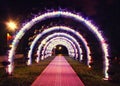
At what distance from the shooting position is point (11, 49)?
19.3 meters

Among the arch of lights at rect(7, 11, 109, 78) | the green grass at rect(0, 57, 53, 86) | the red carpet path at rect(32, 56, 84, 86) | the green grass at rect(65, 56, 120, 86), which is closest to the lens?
the green grass at rect(0, 57, 53, 86)

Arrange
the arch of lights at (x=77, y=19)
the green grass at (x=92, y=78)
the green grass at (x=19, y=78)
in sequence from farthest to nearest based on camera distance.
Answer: the arch of lights at (x=77, y=19), the green grass at (x=92, y=78), the green grass at (x=19, y=78)

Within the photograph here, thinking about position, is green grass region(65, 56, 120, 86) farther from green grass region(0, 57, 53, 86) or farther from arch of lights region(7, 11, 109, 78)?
green grass region(0, 57, 53, 86)

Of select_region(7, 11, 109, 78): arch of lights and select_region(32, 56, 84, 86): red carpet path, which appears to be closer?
select_region(32, 56, 84, 86): red carpet path

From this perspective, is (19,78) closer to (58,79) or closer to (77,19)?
Answer: (58,79)

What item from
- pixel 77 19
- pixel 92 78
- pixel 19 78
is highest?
pixel 77 19

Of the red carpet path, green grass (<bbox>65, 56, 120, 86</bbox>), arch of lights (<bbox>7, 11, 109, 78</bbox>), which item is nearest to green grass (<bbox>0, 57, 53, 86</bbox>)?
the red carpet path

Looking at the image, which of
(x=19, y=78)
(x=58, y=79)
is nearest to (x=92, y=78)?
(x=58, y=79)

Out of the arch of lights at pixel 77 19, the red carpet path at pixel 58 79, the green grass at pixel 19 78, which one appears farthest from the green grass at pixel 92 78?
the green grass at pixel 19 78

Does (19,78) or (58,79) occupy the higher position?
(19,78)

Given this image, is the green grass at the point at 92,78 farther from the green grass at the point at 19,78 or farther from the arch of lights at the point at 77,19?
the green grass at the point at 19,78

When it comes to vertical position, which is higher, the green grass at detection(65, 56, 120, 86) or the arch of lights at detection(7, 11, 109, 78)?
the arch of lights at detection(7, 11, 109, 78)

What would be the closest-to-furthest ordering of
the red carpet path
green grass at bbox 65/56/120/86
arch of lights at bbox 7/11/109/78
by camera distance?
green grass at bbox 65/56/120/86
the red carpet path
arch of lights at bbox 7/11/109/78

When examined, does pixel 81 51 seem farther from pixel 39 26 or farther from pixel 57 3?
pixel 57 3
